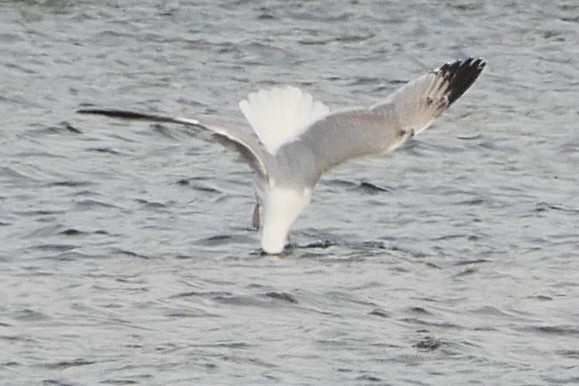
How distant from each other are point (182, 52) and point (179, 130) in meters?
2.00

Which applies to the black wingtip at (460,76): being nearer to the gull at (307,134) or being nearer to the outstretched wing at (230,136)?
the gull at (307,134)

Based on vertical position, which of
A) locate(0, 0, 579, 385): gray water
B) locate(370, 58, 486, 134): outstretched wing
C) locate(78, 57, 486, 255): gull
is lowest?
locate(0, 0, 579, 385): gray water

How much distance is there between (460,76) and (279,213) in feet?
4.24

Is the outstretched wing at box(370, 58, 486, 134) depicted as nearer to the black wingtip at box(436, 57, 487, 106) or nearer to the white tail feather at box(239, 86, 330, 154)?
the black wingtip at box(436, 57, 487, 106)

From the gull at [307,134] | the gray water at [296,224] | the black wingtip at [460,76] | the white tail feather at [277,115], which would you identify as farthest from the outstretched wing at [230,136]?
the black wingtip at [460,76]

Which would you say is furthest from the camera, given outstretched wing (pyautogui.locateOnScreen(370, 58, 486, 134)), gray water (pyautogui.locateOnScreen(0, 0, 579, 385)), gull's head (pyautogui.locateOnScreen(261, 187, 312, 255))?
outstretched wing (pyautogui.locateOnScreen(370, 58, 486, 134))

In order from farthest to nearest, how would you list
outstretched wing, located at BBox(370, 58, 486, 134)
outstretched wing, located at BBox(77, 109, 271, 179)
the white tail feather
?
outstretched wing, located at BBox(370, 58, 486, 134) → the white tail feather → outstretched wing, located at BBox(77, 109, 271, 179)

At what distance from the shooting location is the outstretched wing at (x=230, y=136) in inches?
278

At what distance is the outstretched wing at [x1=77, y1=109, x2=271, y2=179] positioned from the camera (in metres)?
7.05

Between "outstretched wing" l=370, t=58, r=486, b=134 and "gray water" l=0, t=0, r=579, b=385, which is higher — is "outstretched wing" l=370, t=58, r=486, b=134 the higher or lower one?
the higher one

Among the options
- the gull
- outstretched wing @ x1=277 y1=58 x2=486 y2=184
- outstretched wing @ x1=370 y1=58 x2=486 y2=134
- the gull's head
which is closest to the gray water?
the gull's head

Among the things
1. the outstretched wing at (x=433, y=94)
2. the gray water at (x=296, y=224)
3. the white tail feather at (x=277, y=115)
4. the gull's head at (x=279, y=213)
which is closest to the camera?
the gray water at (x=296, y=224)

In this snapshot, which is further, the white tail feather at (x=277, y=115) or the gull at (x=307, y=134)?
the white tail feather at (x=277, y=115)

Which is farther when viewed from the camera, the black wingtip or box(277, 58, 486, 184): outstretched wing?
the black wingtip
